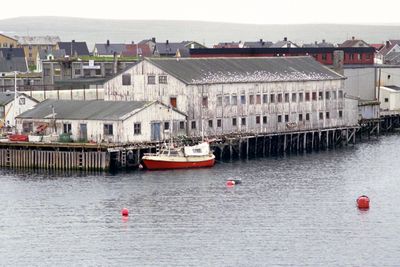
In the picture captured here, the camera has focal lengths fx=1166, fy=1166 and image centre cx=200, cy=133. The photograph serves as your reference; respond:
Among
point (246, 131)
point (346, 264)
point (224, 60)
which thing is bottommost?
point (346, 264)

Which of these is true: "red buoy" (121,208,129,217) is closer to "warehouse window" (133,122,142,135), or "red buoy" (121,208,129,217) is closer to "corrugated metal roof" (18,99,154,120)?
"corrugated metal roof" (18,99,154,120)

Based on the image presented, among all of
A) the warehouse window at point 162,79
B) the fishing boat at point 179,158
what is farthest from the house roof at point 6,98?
the fishing boat at point 179,158

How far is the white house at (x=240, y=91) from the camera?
108938mm

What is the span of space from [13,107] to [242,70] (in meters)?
23.0

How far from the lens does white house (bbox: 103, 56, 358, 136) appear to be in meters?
109

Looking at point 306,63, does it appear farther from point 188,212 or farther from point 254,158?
point 188,212

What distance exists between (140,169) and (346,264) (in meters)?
39.5

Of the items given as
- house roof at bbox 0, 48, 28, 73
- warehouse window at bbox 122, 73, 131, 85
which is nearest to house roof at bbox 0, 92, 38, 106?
warehouse window at bbox 122, 73, 131, 85

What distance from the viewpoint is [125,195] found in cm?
8506

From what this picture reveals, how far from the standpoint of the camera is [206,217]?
75.8m

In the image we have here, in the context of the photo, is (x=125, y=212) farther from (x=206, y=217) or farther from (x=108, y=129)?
(x=108, y=129)

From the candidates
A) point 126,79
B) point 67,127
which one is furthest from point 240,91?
point 67,127

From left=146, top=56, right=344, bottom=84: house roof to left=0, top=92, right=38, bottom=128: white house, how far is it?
45.5 feet

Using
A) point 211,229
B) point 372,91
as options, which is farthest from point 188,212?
point 372,91
